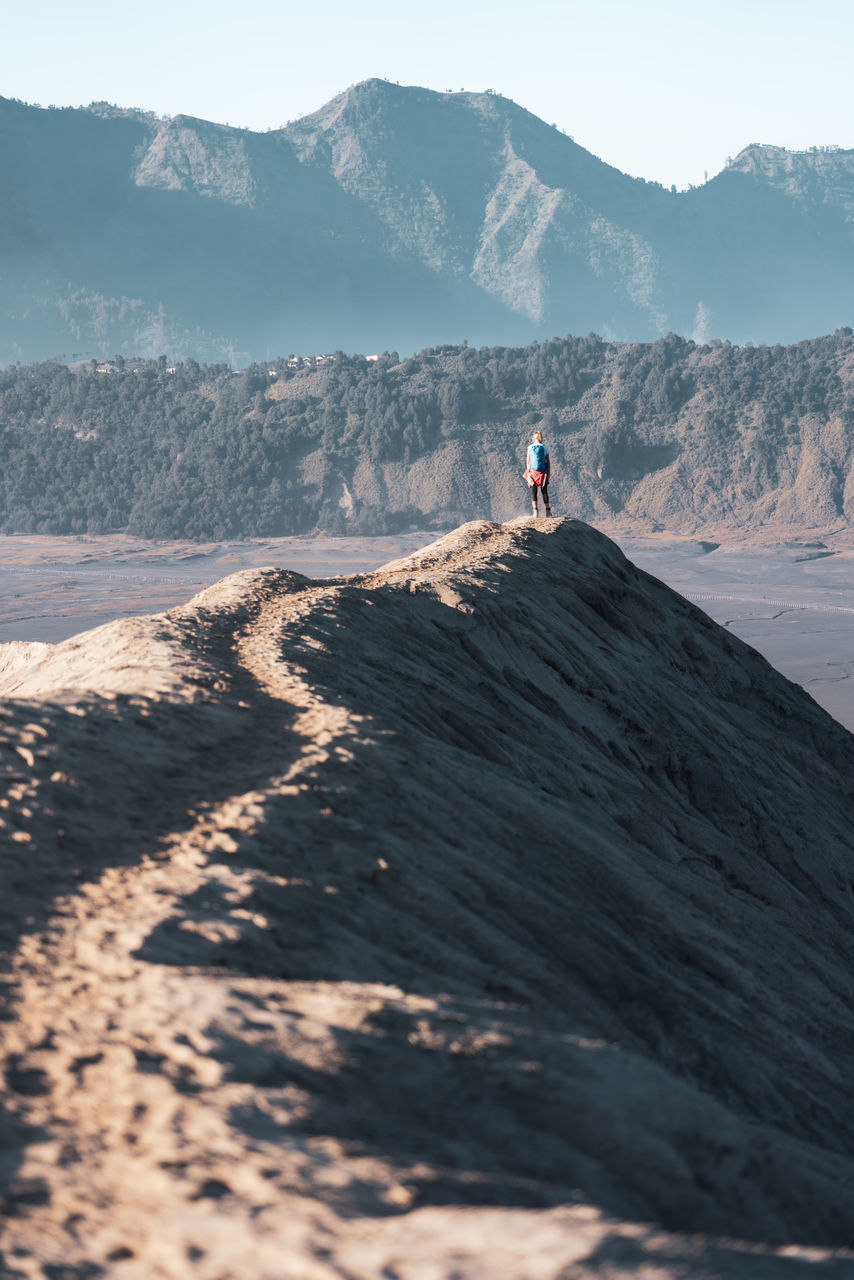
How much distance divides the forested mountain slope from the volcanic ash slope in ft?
367

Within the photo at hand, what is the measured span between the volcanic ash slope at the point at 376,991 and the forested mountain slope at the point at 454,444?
111946 millimetres

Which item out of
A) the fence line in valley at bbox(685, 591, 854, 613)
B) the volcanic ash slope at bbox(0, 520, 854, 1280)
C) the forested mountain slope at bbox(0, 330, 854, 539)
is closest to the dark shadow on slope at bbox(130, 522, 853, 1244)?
the volcanic ash slope at bbox(0, 520, 854, 1280)

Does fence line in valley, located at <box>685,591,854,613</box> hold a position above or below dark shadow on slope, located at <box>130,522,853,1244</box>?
below

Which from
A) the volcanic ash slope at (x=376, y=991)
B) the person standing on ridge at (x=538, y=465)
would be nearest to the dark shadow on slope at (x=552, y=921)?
the volcanic ash slope at (x=376, y=991)

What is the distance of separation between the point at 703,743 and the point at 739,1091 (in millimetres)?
10317

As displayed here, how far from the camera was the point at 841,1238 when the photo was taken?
227 inches

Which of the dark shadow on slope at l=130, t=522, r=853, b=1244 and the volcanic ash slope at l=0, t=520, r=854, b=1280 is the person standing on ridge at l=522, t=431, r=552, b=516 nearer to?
the dark shadow on slope at l=130, t=522, r=853, b=1244

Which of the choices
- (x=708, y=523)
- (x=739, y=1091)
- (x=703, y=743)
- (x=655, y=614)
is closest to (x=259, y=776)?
(x=739, y=1091)

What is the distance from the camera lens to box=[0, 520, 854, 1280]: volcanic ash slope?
436 cm

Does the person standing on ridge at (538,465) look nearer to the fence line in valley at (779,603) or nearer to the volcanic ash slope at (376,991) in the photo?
the volcanic ash slope at (376,991)

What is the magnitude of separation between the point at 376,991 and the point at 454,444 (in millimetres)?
125163

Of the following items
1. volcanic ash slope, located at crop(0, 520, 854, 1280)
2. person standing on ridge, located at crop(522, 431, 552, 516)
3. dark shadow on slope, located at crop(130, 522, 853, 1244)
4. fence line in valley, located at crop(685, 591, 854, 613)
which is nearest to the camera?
volcanic ash slope, located at crop(0, 520, 854, 1280)

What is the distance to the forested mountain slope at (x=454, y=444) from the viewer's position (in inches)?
4860

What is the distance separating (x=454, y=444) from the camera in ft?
423
